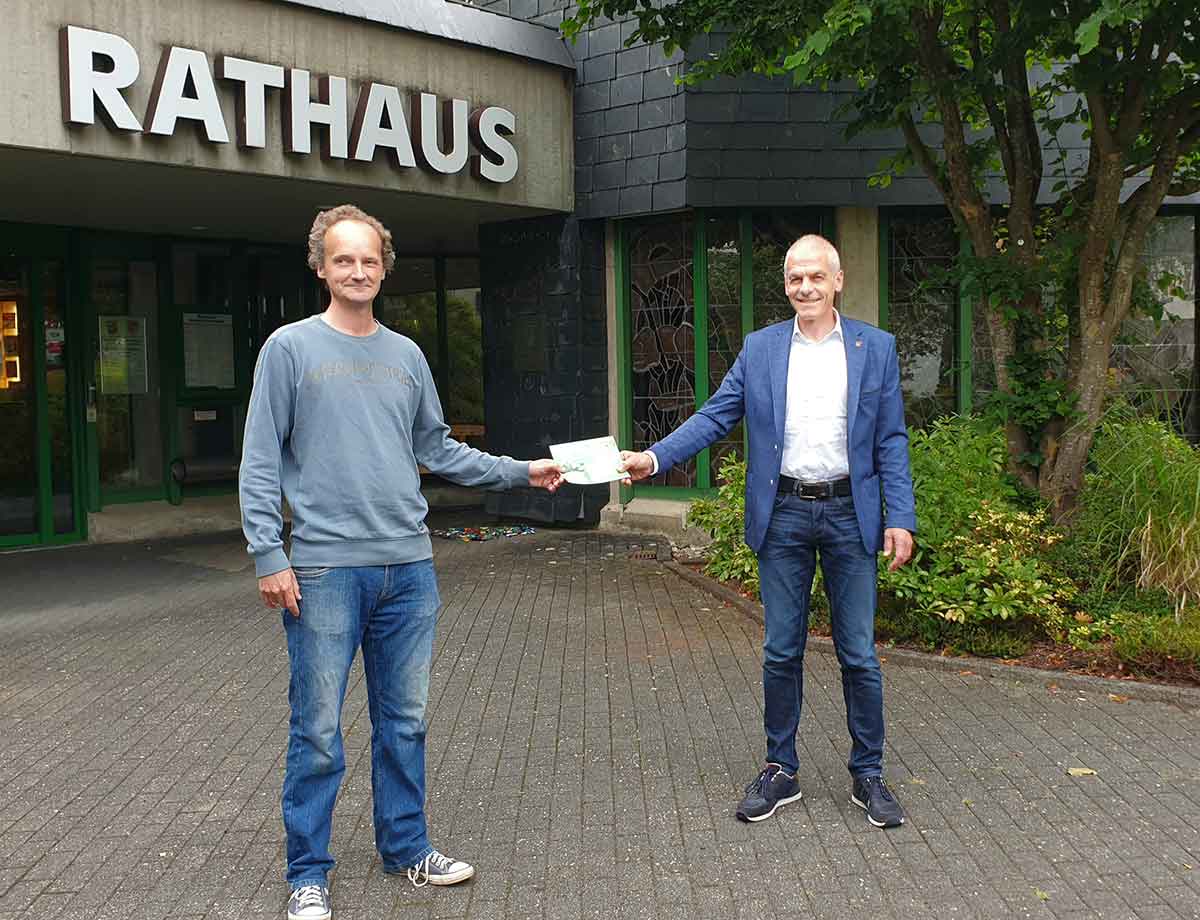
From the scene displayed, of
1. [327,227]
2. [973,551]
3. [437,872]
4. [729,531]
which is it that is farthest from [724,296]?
[437,872]

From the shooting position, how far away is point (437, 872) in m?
3.77

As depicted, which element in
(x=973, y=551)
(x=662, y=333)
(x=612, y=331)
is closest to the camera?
(x=973, y=551)

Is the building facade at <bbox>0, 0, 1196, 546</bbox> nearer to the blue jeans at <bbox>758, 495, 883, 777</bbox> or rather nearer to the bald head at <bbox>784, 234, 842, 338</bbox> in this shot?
the bald head at <bbox>784, 234, 842, 338</bbox>

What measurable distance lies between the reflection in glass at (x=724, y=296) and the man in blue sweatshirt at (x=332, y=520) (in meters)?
7.52

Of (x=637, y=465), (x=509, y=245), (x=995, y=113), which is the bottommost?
(x=637, y=465)

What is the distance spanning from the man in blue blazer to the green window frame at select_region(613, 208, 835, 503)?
6.42 metres

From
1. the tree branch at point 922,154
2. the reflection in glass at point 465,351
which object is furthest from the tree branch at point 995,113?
the reflection in glass at point 465,351

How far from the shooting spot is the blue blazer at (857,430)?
4.22 meters

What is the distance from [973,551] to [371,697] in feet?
12.8

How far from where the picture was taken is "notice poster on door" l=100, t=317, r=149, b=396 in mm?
11656

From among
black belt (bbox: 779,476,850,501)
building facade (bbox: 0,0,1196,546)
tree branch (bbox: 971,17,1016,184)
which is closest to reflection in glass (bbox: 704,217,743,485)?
building facade (bbox: 0,0,1196,546)

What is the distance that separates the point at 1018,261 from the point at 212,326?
848 cm

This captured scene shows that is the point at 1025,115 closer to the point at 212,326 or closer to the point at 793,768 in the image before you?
the point at 793,768

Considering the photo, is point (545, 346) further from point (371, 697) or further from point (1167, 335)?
point (371, 697)
